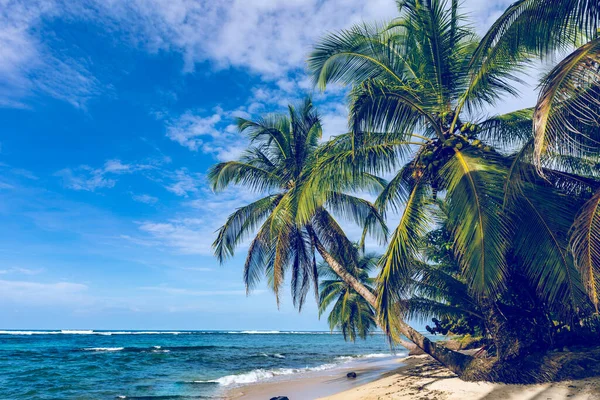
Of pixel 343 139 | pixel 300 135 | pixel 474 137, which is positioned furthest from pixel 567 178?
pixel 300 135

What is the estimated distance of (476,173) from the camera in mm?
6082

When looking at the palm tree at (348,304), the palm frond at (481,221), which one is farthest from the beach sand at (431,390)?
the palm tree at (348,304)

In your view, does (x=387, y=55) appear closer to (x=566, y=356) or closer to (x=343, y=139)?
(x=343, y=139)

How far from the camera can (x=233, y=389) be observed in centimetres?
1527

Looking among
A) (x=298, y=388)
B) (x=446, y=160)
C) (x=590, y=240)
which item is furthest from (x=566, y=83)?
(x=298, y=388)

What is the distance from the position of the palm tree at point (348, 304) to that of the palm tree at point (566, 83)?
49.8ft

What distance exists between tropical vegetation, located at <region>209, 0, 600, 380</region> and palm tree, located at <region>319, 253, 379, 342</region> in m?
9.73

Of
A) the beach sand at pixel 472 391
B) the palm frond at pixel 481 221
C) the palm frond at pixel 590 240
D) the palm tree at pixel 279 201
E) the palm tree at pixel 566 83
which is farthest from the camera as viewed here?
the palm tree at pixel 279 201

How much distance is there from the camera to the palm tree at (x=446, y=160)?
227 inches

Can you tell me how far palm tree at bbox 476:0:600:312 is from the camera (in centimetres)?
373

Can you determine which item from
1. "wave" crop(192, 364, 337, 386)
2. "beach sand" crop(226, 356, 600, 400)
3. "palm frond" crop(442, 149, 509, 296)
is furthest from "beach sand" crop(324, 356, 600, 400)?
"wave" crop(192, 364, 337, 386)

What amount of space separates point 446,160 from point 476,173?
1334mm

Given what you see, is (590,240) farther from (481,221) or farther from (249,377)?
(249,377)

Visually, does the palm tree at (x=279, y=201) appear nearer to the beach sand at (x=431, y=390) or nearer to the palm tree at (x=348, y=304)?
the beach sand at (x=431, y=390)
